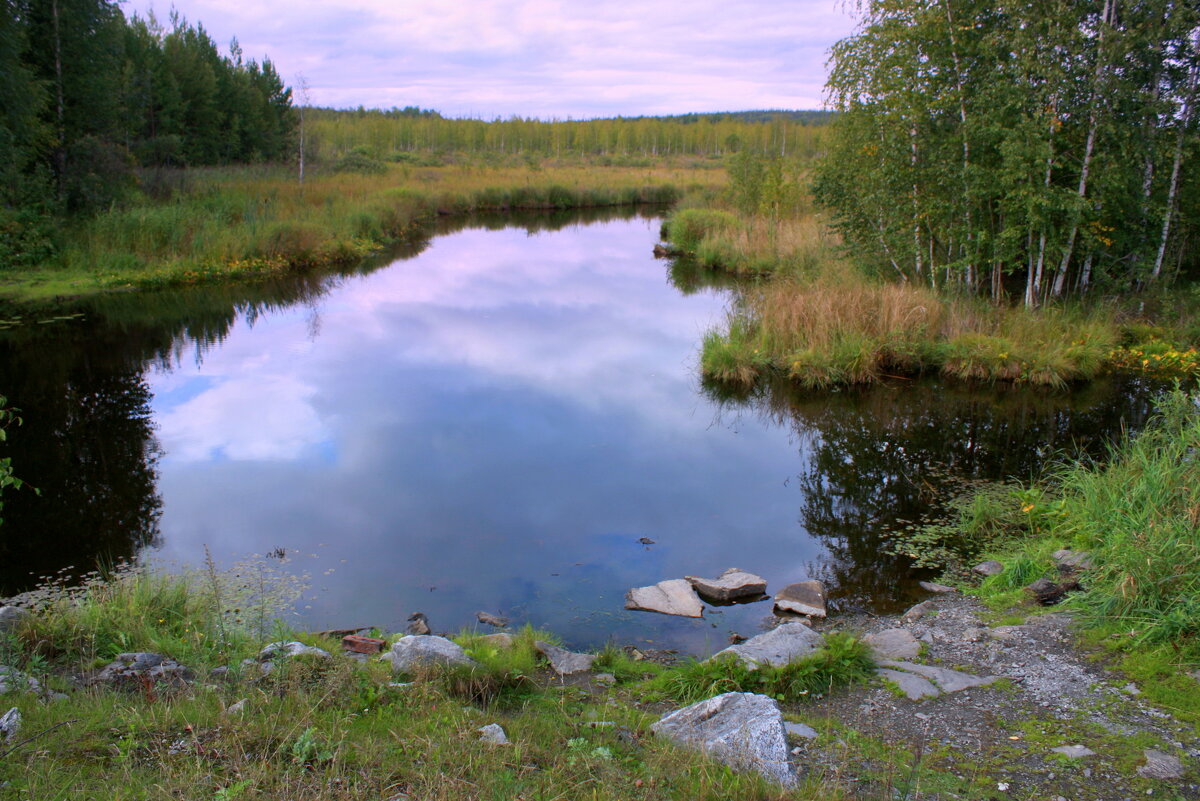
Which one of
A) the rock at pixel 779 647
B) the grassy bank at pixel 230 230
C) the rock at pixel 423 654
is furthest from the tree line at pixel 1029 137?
the grassy bank at pixel 230 230

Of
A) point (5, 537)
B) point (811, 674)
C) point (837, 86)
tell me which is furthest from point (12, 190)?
point (811, 674)

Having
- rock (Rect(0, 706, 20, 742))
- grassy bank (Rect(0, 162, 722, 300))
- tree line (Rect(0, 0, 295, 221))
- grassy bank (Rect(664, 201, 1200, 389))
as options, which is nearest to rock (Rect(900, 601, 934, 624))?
rock (Rect(0, 706, 20, 742))

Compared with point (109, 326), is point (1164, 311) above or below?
above

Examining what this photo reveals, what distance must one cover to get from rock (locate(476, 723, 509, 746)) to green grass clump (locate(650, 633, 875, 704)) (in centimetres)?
105

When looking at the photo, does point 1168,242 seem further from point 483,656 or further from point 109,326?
point 109,326

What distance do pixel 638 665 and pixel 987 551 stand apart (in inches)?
117

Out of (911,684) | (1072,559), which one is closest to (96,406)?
(911,684)

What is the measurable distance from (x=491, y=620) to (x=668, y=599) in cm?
115

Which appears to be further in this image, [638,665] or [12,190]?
[12,190]

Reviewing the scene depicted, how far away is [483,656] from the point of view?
3.89 meters

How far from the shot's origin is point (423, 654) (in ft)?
12.1

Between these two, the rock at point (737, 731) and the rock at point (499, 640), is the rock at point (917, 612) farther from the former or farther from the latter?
the rock at point (499, 640)

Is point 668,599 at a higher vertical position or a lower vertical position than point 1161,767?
lower

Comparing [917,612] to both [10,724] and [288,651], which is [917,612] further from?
[10,724]
